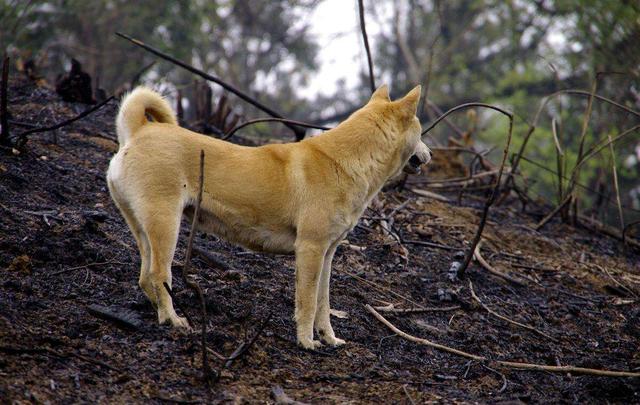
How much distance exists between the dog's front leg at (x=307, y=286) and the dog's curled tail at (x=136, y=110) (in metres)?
1.46

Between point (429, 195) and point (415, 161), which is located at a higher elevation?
point (415, 161)

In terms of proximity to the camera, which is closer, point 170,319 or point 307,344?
point 170,319

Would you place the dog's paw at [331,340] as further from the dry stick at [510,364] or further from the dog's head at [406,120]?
the dog's head at [406,120]

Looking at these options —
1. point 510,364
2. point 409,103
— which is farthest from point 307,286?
point 409,103

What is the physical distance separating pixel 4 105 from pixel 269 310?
291cm

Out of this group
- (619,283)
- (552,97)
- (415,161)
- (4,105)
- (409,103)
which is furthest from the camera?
(552,97)

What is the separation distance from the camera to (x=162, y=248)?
468 centimetres

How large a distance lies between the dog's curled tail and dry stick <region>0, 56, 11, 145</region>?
129cm

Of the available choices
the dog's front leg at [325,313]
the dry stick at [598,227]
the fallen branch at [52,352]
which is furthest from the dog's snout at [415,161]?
the dry stick at [598,227]

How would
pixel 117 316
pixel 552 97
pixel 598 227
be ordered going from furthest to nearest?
pixel 598 227 < pixel 552 97 < pixel 117 316

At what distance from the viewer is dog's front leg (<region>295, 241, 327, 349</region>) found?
4965 mm

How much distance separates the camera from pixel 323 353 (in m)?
4.94

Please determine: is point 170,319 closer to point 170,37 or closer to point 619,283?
point 619,283

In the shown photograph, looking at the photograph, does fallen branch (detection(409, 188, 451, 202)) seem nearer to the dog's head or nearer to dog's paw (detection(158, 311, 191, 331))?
the dog's head
